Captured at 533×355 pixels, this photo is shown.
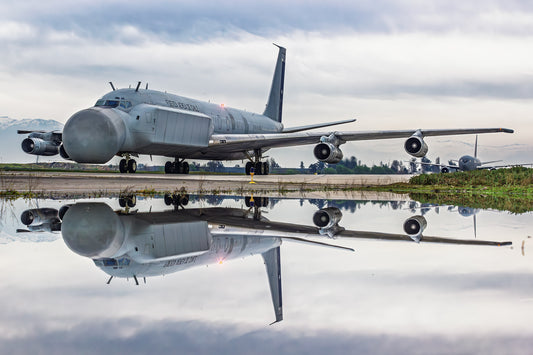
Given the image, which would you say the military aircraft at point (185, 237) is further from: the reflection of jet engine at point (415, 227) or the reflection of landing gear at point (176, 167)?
the reflection of landing gear at point (176, 167)

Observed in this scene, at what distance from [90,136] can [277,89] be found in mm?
21660

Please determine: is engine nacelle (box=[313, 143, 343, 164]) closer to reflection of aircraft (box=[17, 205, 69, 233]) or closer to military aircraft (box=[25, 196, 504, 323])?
military aircraft (box=[25, 196, 504, 323])

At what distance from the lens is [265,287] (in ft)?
10.1

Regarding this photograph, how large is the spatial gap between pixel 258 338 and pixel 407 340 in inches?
25.5

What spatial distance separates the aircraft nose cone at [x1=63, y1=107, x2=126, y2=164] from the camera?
784 inches

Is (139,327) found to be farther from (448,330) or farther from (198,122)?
(198,122)

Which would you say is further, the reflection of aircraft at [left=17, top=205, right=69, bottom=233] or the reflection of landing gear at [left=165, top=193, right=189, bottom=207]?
the reflection of landing gear at [left=165, top=193, right=189, bottom=207]

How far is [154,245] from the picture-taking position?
16.4ft

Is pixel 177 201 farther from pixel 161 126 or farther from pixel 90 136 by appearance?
pixel 161 126

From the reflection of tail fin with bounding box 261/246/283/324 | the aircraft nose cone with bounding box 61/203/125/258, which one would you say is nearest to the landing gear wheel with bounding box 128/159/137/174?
the aircraft nose cone with bounding box 61/203/125/258

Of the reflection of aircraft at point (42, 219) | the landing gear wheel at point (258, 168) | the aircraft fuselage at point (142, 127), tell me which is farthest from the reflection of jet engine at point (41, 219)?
the landing gear wheel at point (258, 168)

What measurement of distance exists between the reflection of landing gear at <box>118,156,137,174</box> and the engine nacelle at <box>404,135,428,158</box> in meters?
12.3

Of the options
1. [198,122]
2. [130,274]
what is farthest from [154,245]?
[198,122]

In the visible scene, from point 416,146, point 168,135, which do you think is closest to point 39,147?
point 168,135
